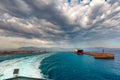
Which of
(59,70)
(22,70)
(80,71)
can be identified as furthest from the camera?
(59,70)

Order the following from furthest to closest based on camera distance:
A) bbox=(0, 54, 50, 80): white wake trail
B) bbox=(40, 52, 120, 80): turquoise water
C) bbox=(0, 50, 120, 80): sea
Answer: bbox=(40, 52, 120, 80): turquoise water
bbox=(0, 50, 120, 80): sea
bbox=(0, 54, 50, 80): white wake trail

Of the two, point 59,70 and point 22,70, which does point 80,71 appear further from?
point 22,70

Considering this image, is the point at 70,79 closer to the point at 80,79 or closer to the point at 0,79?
the point at 80,79

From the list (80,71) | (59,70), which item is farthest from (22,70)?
(80,71)

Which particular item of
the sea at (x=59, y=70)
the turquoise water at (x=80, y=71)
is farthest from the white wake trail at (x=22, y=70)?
the turquoise water at (x=80, y=71)

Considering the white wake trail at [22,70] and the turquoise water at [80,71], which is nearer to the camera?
the white wake trail at [22,70]

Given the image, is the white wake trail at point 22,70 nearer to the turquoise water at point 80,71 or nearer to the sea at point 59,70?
the sea at point 59,70

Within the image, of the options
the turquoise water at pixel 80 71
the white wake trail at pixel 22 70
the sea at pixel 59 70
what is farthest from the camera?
the turquoise water at pixel 80 71

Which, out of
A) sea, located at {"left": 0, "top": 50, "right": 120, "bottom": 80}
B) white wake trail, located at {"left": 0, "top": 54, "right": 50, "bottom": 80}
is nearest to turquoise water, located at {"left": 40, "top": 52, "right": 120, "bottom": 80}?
sea, located at {"left": 0, "top": 50, "right": 120, "bottom": 80}

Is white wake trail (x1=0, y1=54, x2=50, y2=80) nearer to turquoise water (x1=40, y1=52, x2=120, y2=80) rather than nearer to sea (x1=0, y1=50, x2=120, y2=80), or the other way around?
sea (x1=0, y1=50, x2=120, y2=80)

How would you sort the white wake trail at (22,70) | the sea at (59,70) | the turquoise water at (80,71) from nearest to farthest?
the white wake trail at (22,70), the sea at (59,70), the turquoise water at (80,71)

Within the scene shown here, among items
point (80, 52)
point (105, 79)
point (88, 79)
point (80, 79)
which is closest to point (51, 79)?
point (80, 79)

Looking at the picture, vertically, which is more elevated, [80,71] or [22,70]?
[22,70]

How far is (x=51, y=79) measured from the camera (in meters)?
23.4
